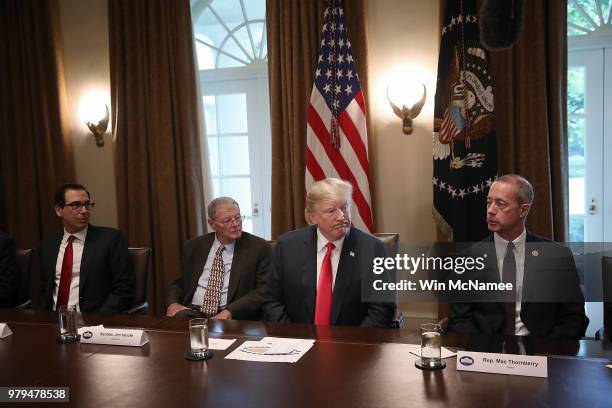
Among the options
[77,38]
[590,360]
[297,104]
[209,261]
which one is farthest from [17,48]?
[590,360]

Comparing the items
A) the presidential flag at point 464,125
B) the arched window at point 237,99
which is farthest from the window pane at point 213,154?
the presidential flag at point 464,125

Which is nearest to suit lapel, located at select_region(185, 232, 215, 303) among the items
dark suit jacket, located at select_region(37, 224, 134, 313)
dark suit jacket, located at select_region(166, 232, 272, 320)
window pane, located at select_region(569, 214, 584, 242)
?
dark suit jacket, located at select_region(166, 232, 272, 320)

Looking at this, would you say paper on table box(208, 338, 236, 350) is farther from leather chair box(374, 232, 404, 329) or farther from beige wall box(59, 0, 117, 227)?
beige wall box(59, 0, 117, 227)

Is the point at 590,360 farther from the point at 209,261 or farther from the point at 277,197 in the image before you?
the point at 277,197

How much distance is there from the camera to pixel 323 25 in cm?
391

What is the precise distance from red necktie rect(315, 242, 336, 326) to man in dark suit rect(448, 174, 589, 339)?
0.52 m

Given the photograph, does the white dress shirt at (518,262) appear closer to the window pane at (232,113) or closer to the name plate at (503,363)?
the name plate at (503,363)

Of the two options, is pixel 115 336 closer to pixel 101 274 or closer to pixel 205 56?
pixel 101 274

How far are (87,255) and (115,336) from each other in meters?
1.33

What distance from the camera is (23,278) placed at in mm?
3307

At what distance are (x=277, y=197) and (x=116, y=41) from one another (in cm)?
185

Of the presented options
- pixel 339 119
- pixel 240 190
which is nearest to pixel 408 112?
pixel 339 119

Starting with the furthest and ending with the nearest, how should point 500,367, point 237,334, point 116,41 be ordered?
point 116,41
point 237,334
point 500,367

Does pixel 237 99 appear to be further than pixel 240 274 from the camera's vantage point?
Yes
